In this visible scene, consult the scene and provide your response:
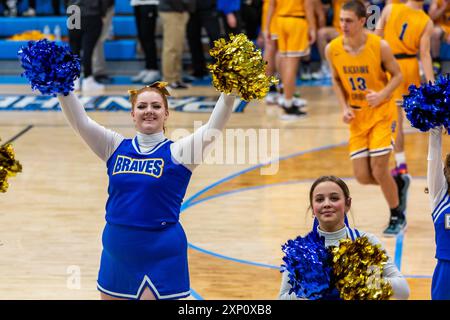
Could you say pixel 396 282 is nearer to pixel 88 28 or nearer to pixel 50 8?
pixel 88 28

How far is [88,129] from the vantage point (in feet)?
13.8

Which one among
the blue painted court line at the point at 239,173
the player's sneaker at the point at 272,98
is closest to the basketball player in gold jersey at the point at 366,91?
the blue painted court line at the point at 239,173

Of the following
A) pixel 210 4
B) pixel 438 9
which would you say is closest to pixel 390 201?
pixel 438 9

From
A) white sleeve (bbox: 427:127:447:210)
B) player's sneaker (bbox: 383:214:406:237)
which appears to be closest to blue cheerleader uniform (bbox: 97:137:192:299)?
white sleeve (bbox: 427:127:447:210)

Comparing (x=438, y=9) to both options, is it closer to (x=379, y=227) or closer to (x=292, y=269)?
(x=379, y=227)

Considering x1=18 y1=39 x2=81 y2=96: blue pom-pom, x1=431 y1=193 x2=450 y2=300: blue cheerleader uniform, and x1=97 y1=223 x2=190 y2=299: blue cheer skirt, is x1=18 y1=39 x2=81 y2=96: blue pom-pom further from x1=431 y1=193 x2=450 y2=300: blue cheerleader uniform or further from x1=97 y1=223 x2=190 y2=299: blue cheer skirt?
x1=431 y1=193 x2=450 y2=300: blue cheerleader uniform

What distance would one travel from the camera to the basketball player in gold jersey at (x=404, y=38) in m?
7.45

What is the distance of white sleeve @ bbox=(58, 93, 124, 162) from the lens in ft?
13.5

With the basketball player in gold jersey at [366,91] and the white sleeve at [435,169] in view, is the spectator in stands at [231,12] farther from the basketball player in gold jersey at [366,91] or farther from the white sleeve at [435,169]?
the white sleeve at [435,169]

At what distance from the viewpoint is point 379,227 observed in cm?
711

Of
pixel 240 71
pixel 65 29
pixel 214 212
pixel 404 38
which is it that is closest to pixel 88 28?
pixel 65 29

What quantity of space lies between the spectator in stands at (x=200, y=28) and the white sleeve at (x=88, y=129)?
8.07 metres

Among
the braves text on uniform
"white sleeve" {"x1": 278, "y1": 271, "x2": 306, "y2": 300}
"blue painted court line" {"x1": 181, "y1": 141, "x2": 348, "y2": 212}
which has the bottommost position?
"blue painted court line" {"x1": 181, "y1": 141, "x2": 348, "y2": 212}

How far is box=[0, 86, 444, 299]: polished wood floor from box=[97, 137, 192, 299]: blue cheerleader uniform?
1.22 metres
